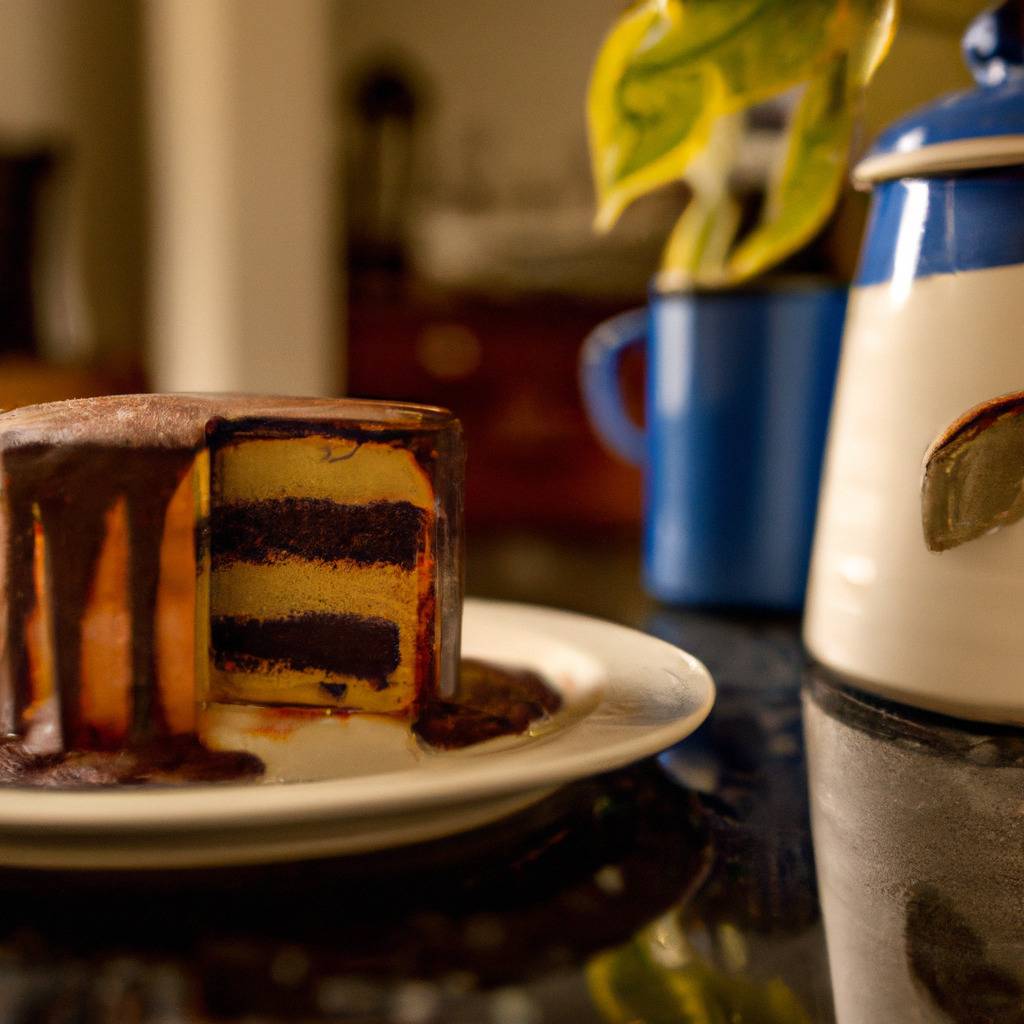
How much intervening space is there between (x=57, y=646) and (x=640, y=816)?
0.74ft

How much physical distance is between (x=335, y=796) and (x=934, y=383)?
336 millimetres

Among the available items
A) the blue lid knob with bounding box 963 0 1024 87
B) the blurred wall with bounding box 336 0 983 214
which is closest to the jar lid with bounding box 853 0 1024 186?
the blue lid knob with bounding box 963 0 1024 87

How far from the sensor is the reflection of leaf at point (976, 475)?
1.47 feet

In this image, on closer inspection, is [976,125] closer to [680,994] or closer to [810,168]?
[810,168]

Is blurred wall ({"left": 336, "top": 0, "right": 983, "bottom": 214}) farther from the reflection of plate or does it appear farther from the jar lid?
the reflection of plate

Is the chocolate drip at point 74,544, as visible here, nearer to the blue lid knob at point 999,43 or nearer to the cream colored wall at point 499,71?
the blue lid knob at point 999,43

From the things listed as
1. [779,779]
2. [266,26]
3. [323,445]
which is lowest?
[779,779]

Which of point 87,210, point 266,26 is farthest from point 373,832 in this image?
point 87,210

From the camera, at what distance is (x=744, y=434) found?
738 mm

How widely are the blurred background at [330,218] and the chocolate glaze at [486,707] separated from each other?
6.72 ft

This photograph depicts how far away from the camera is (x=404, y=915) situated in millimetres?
282

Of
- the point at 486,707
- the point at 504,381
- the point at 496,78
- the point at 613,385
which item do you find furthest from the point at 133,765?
the point at 496,78

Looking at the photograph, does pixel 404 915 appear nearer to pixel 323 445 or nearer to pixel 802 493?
pixel 323 445

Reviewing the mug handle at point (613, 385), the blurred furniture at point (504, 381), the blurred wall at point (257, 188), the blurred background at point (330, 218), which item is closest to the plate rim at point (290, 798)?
the mug handle at point (613, 385)
